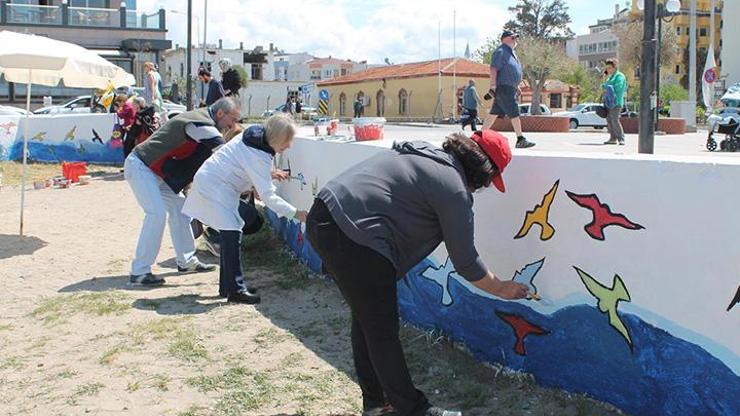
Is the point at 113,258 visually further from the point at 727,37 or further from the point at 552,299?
the point at 727,37

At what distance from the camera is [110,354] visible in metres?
4.94

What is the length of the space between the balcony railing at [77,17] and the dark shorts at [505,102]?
3704 centimetres

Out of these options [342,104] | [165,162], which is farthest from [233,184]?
[342,104]

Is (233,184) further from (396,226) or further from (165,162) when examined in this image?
(396,226)

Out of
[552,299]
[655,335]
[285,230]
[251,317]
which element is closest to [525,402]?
[552,299]

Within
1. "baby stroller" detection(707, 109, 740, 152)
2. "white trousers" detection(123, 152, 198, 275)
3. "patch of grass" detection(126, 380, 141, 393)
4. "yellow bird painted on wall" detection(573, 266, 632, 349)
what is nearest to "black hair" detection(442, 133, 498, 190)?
"yellow bird painted on wall" detection(573, 266, 632, 349)

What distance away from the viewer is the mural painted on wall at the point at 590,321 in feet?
11.0

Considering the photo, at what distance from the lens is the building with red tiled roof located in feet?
159

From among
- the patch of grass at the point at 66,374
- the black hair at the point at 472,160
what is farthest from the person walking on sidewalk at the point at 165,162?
the black hair at the point at 472,160

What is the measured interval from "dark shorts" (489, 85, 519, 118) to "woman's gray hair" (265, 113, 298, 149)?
469 centimetres

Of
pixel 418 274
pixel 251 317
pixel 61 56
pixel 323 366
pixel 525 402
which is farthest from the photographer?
pixel 61 56

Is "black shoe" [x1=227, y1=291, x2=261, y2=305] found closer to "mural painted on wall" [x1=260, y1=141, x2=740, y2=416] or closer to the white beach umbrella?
"mural painted on wall" [x1=260, y1=141, x2=740, y2=416]

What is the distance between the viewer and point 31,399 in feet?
13.9

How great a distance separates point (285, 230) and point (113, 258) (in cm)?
177
